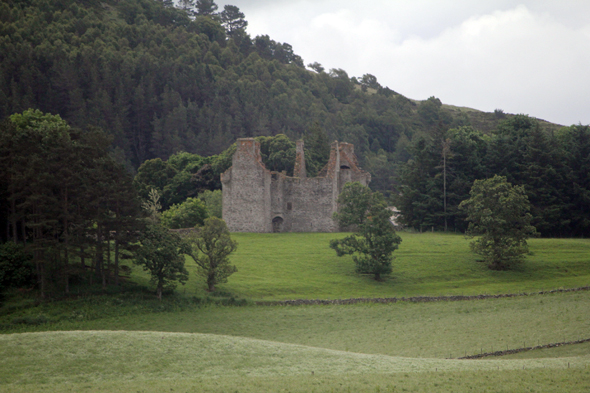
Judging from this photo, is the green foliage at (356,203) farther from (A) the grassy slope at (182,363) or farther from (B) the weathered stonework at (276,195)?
(A) the grassy slope at (182,363)

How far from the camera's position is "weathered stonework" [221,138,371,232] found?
61.0m

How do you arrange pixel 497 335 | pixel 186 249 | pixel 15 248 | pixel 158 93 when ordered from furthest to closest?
pixel 158 93
pixel 186 249
pixel 15 248
pixel 497 335

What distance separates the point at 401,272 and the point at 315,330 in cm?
1574

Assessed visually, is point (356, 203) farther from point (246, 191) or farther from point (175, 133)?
point (175, 133)

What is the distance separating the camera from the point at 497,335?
28.7 meters

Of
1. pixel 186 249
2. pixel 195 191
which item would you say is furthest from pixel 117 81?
pixel 186 249

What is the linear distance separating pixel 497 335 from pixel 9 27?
116 m

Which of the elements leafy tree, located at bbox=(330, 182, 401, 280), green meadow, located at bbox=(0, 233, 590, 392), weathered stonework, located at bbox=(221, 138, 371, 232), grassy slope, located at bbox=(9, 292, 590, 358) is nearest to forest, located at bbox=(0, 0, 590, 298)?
weathered stonework, located at bbox=(221, 138, 371, 232)

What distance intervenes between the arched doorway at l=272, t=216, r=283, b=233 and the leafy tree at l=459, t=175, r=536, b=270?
2159 cm

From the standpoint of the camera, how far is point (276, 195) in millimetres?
63156

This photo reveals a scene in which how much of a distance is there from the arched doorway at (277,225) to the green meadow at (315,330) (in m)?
7.76

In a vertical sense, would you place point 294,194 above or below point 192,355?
above

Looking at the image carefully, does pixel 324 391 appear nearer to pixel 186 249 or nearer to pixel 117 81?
pixel 186 249

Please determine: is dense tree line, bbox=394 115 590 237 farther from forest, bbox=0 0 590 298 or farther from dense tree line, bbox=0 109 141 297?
dense tree line, bbox=0 109 141 297
